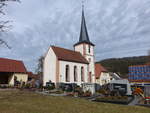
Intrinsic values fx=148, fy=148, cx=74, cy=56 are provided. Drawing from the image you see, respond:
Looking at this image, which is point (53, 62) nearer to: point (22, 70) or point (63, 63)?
point (63, 63)

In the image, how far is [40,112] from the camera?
322 inches

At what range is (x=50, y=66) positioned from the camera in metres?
30.5

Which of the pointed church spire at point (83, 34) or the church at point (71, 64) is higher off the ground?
the pointed church spire at point (83, 34)

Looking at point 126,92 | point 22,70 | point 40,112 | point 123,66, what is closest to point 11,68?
point 22,70

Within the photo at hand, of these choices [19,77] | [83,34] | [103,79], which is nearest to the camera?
[19,77]

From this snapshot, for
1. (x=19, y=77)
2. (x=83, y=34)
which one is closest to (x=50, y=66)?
(x=19, y=77)

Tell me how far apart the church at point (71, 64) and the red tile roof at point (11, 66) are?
21.5 ft

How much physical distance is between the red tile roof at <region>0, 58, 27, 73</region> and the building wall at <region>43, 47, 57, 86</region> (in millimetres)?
6457

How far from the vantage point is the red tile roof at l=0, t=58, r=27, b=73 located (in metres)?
31.6

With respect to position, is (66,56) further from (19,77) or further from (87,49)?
(19,77)

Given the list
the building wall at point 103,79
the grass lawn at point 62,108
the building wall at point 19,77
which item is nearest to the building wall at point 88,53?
the building wall at point 103,79

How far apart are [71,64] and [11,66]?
13519 millimetres

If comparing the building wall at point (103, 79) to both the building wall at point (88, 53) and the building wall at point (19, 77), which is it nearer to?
the building wall at point (88, 53)

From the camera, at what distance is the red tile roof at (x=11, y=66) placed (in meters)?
31.6
